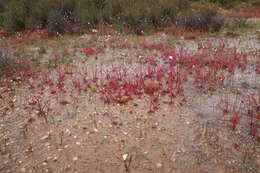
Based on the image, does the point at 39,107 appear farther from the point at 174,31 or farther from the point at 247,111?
the point at 174,31

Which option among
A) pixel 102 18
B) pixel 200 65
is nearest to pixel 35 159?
pixel 200 65

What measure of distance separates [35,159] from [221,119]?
116 inches

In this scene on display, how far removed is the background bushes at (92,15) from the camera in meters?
9.96

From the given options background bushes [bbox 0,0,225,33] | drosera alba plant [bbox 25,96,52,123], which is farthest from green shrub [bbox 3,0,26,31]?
drosera alba plant [bbox 25,96,52,123]

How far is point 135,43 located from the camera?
8.15 meters

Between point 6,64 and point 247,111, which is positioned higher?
point 6,64

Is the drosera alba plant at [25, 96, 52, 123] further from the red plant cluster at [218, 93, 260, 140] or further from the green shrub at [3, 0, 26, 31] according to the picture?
the green shrub at [3, 0, 26, 31]

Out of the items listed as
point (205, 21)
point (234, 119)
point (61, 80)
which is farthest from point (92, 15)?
point (234, 119)

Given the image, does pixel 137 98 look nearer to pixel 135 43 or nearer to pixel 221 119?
pixel 221 119

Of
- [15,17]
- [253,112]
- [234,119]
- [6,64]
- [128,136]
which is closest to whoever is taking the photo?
[128,136]

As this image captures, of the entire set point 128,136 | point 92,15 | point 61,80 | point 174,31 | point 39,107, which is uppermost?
point 92,15

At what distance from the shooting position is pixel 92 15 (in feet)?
35.4

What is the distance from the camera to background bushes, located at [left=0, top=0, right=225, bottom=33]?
9.96 meters

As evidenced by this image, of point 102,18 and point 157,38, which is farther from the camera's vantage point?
point 102,18
